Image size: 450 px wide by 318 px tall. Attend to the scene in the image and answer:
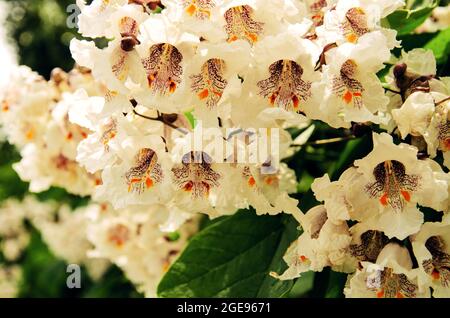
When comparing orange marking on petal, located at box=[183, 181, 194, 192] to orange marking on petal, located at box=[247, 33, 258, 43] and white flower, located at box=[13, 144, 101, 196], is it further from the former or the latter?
white flower, located at box=[13, 144, 101, 196]

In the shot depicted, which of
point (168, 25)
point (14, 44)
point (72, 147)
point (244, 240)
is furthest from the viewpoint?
point (14, 44)

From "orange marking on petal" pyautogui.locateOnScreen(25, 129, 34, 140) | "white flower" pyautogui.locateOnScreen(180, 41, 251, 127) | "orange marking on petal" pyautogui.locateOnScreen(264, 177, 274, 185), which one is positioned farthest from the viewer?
"orange marking on petal" pyautogui.locateOnScreen(25, 129, 34, 140)

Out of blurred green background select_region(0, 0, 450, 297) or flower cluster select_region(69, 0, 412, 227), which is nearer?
flower cluster select_region(69, 0, 412, 227)

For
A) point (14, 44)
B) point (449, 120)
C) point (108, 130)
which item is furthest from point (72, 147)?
point (14, 44)

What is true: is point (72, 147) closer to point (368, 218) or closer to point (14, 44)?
point (368, 218)

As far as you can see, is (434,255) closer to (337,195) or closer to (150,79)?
(337,195)

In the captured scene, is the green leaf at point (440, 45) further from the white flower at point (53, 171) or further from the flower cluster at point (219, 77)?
the white flower at point (53, 171)

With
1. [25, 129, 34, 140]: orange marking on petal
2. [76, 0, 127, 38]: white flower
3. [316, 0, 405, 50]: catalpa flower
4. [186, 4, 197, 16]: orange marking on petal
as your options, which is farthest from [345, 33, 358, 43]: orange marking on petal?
[25, 129, 34, 140]: orange marking on petal
